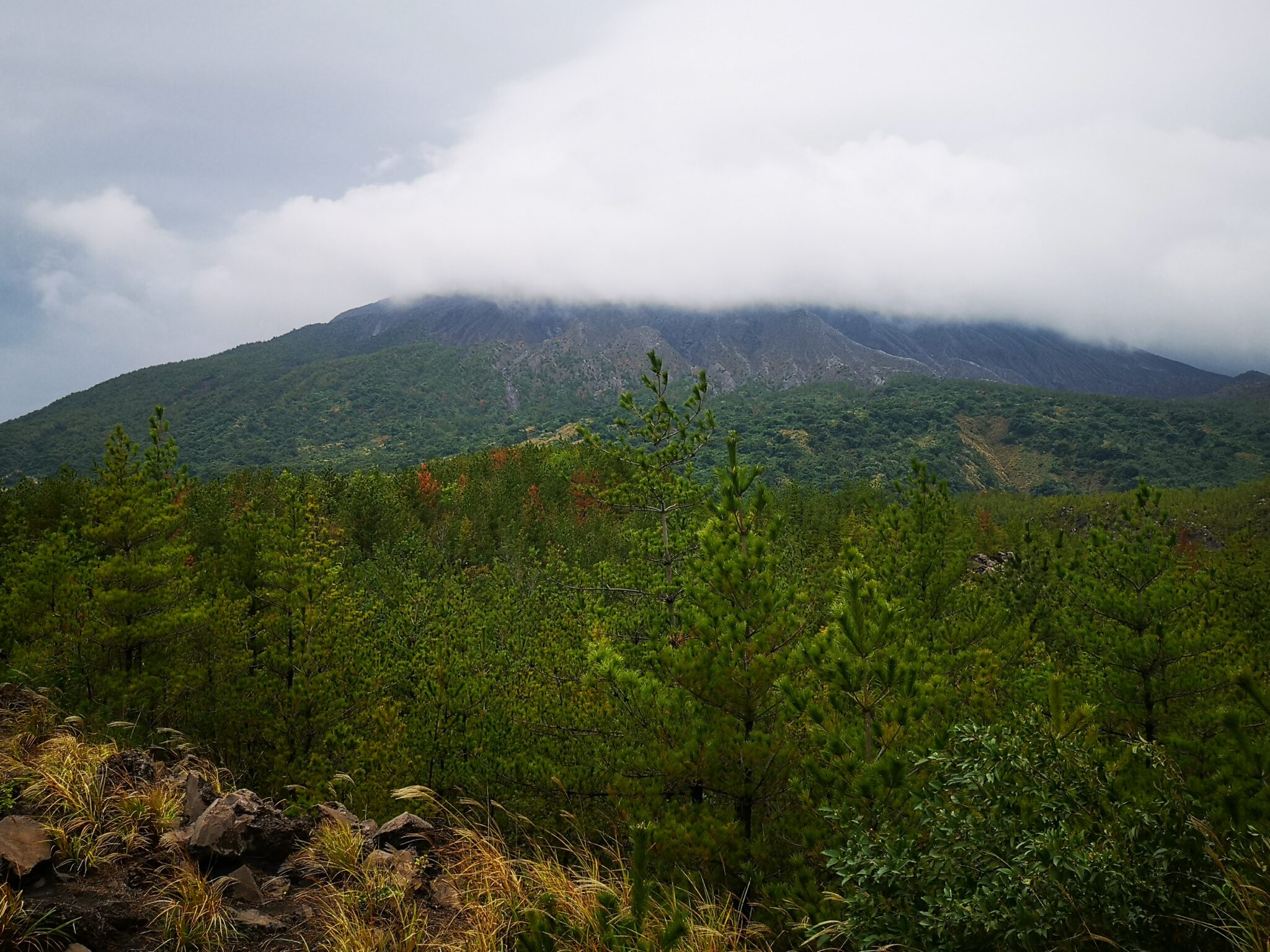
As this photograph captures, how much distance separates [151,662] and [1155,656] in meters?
21.5

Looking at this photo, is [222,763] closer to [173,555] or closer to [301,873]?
[173,555]

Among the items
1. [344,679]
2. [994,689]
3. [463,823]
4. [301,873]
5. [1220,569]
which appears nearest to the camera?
[301,873]

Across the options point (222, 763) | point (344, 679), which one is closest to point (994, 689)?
point (344, 679)

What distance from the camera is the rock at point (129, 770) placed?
6.06 metres

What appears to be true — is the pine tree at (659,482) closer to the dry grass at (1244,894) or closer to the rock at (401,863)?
the rock at (401,863)

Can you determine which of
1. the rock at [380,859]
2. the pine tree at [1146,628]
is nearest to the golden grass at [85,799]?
the rock at [380,859]

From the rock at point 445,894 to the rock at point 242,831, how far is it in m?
1.43

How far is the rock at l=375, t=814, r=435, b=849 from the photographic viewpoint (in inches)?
251

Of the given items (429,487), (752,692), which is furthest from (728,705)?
(429,487)

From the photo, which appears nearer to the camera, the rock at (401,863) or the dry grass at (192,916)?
the dry grass at (192,916)

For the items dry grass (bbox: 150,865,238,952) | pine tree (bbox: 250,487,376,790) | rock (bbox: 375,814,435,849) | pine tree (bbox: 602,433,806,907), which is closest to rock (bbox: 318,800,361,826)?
rock (bbox: 375,814,435,849)

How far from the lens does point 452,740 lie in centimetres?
1182

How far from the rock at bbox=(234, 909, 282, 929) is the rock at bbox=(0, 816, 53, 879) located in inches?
53.0

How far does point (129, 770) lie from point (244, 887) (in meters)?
2.46
